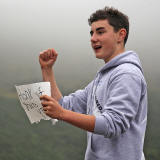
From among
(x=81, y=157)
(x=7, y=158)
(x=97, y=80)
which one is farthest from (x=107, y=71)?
(x=7, y=158)

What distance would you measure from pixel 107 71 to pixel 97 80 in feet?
0.13

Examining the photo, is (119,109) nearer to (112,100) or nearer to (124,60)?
(112,100)

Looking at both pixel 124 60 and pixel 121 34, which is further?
pixel 121 34

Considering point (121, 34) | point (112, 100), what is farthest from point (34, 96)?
point (121, 34)

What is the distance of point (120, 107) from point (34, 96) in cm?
20

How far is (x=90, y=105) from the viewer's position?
89 centimetres

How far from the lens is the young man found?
0.71 metres

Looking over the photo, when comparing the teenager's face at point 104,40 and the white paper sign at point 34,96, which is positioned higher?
the teenager's face at point 104,40

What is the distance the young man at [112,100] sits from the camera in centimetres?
71

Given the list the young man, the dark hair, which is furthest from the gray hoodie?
the dark hair

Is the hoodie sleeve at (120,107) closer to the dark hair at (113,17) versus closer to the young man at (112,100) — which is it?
the young man at (112,100)

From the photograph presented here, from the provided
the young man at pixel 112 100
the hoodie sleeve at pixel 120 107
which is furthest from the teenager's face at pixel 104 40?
the hoodie sleeve at pixel 120 107

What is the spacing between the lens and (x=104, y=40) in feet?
3.00

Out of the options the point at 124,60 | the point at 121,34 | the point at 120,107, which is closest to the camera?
the point at 120,107
